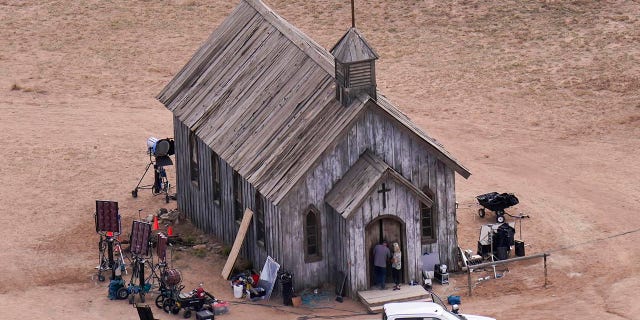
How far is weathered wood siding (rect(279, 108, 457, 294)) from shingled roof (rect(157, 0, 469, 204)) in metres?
0.43

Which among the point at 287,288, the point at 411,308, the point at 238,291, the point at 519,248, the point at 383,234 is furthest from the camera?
the point at 519,248

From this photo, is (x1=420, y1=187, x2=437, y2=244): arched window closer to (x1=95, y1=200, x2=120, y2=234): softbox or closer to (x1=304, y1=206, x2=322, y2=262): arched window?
(x1=304, y1=206, x2=322, y2=262): arched window

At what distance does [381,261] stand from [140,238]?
726 cm

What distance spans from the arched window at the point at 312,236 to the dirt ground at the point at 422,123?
1.62m

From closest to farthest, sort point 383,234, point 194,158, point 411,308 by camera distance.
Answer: point 411,308 → point 383,234 → point 194,158

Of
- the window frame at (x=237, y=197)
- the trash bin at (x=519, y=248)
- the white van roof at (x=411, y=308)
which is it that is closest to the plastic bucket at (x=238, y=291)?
the window frame at (x=237, y=197)

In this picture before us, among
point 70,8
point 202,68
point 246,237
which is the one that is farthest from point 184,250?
point 70,8

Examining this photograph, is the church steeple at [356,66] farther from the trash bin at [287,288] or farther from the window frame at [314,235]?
the trash bin at [287,288]

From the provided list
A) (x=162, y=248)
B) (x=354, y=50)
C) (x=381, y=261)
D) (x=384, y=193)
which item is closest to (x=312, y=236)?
(x=381, y=261)

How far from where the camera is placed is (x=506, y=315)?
44.3 m

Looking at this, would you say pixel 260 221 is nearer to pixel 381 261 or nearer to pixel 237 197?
pixel 237 197

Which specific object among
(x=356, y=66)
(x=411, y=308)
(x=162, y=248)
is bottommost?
(x=411, y=308)

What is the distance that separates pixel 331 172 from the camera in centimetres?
4588

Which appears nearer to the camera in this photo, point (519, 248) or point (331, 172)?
point (331, 172)
